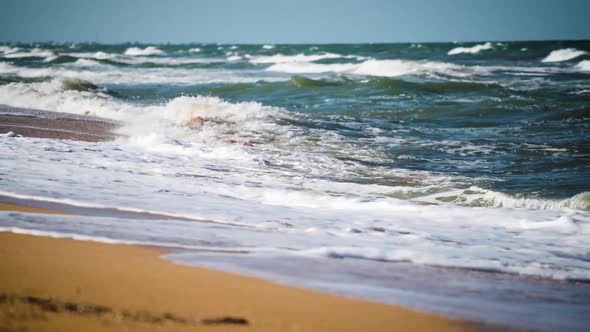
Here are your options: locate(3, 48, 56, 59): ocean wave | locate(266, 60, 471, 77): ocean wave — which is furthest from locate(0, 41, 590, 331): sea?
locate(3, 48, 56, 59): ocean wave

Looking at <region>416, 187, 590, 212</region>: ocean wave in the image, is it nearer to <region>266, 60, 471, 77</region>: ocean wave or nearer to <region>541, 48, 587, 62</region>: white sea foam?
<region>266, 60, 471, 77</region>: ocean wave

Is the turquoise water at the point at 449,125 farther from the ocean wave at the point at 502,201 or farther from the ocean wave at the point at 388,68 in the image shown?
the ocean wave at the point at 388,68

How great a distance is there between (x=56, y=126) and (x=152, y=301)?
359 inches

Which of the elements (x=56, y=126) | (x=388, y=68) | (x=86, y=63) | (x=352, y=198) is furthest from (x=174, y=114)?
(x=86, y=63)

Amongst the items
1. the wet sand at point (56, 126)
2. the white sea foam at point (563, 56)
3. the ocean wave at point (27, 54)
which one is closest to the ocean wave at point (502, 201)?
the wet sand at point (56, 126)

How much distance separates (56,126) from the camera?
35.3 feet

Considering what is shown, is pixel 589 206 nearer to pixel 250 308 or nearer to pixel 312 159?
pixel 312 159

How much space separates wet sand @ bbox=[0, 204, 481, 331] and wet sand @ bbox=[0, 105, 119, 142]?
21.4ft

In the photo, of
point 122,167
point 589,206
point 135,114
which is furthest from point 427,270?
point 135,114

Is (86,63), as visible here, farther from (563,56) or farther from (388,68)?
(563,56)

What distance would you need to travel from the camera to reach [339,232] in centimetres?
454

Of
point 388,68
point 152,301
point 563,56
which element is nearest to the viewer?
point 152,301

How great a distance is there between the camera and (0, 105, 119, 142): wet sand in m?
9.42

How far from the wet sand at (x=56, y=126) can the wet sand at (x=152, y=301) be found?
257 inches
